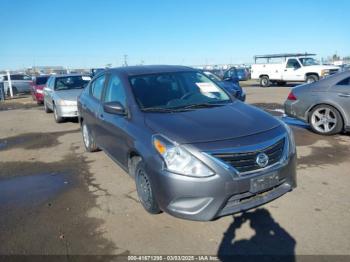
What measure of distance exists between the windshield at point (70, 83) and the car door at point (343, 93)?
8026 millimetres

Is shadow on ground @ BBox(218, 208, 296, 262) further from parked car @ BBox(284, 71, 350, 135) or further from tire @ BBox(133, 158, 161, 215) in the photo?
parked car @ BBox(284, 71, 350, 135)

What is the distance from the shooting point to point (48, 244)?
11.4ft

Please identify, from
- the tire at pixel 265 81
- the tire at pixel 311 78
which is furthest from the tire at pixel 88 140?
the tire at pixel 265 81

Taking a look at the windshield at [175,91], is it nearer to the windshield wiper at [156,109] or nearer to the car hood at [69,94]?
the windshield wiper at [156,109]

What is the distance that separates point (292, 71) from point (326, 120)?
16990 mm

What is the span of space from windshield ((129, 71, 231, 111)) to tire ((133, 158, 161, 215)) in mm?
781

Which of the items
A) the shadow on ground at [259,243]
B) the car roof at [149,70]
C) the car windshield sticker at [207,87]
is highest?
the car roof at [149,70]

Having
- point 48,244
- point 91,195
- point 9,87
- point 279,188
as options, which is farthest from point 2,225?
point 9,87

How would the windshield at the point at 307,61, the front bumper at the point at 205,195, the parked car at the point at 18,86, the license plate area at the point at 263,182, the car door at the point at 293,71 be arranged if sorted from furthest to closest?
the parked car at the point at 18,86 < the windshield at the point at 307,61 < the car door at the point at 293,71 < the license plate area at the point at 263,182 < the front bumper at the point at 205,195

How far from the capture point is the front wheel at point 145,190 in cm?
377

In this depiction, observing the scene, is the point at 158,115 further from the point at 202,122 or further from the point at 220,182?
the point at 220,182

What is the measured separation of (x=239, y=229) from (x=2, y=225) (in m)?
2.70

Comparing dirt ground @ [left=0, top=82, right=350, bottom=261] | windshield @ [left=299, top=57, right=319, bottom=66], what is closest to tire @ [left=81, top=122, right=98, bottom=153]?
dirt ground @ [left=0, top=82, right=350, bottom=261]

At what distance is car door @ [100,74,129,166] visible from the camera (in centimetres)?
437
